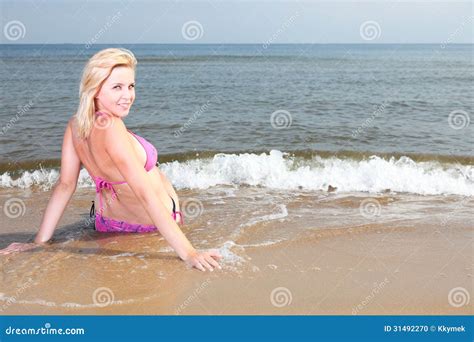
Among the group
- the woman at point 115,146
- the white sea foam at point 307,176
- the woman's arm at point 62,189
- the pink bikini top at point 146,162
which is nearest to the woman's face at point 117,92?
the woman at point 115,146

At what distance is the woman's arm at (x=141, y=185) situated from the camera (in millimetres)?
3932

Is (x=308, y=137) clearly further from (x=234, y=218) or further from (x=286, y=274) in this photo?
(x=286, y=274)

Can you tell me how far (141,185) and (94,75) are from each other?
81cm

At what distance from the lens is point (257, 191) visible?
6.91 metres

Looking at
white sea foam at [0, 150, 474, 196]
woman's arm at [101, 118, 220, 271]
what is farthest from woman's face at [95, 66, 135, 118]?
white sea foam at [0, 150, 474, 196]

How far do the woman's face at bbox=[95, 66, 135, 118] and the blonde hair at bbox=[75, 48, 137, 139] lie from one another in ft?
0.11

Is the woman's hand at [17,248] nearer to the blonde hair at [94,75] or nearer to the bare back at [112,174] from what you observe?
the bare back at [112,174]

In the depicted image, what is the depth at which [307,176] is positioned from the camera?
25.1ft

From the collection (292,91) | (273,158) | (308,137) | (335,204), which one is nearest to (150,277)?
(335,204)

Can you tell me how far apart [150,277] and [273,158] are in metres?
4.77

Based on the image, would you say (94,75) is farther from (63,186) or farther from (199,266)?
(199,266)

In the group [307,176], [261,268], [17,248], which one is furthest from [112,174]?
[307,176]

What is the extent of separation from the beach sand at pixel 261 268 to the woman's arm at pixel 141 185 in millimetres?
139

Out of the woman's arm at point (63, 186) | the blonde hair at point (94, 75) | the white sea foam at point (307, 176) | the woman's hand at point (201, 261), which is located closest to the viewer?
the blonde hair at point (94, 75)
